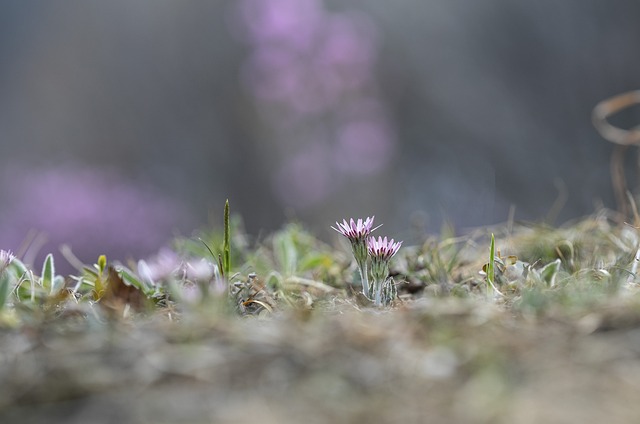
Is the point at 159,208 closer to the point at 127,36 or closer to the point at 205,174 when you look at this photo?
the point at 205,174

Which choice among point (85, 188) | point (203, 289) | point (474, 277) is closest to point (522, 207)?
point (85, 188)

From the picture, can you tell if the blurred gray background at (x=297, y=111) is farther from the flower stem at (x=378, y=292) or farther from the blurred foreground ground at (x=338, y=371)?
the blurred foreground ground at (x=338, y=371)

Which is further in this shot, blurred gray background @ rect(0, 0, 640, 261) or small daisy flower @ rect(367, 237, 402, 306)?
blurred gray background @ rect(0, 0, 640, 261)

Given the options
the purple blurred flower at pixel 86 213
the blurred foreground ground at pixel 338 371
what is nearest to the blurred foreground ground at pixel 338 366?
the blurred foreground ground at pixel 338 371

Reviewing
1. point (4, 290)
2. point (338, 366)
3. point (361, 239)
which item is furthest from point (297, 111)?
point (338, 366)

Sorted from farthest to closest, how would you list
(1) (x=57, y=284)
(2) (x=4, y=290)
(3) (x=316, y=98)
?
(3) (x=316, y=98) → (1) (x=57, y=284) → (2) (x=4, y=290)

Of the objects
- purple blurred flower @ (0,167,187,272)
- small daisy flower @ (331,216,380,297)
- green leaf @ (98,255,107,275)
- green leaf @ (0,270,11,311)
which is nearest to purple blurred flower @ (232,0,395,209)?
purple blurred flower @ (0,167,187,272)

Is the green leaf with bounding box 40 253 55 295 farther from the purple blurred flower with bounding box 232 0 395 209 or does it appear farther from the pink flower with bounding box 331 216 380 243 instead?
the purple blurred flower with bounding box 232 0 395 209

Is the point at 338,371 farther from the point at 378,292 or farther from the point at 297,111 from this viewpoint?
the point at 297,111
